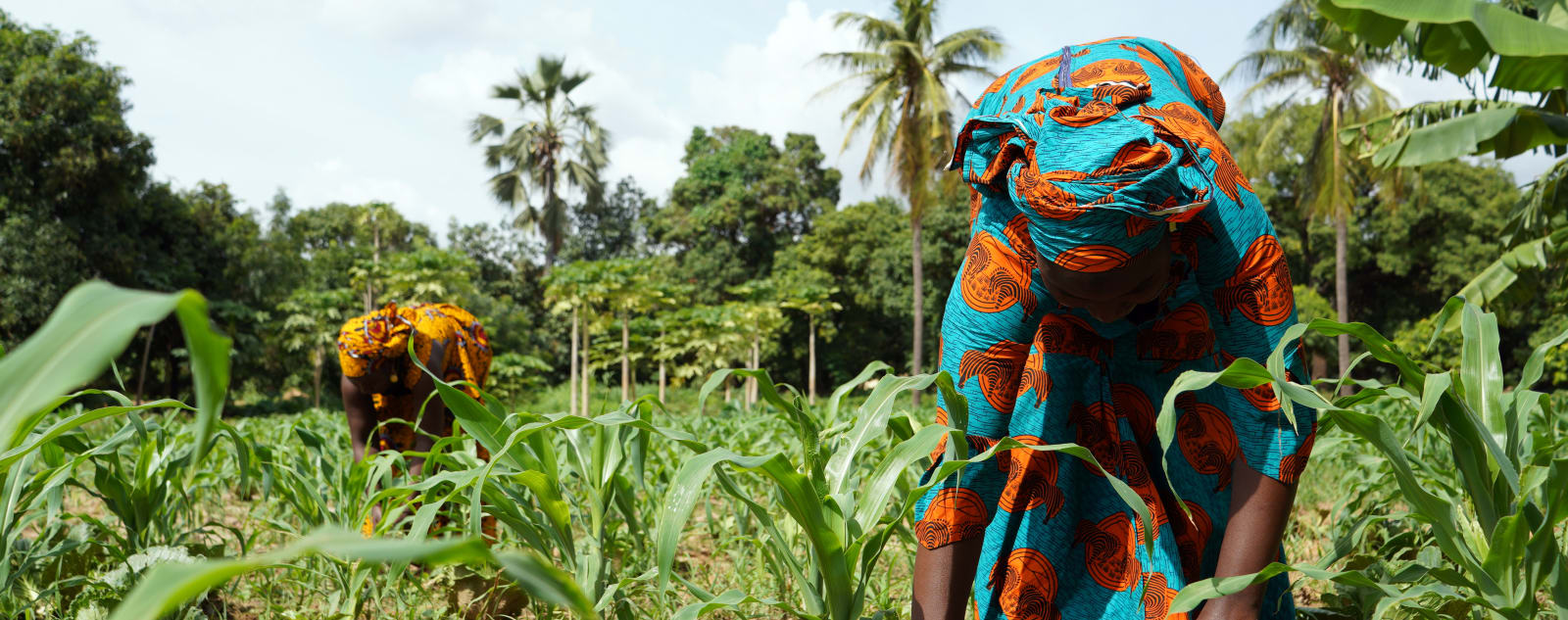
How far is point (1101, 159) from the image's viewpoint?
0.90 m

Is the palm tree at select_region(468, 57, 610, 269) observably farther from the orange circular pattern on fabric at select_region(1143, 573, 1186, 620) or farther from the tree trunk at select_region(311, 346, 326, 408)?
the orange circular pattern on fabric at select_region(1143, 573, 1186, 620)

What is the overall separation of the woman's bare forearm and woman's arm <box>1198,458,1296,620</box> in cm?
33

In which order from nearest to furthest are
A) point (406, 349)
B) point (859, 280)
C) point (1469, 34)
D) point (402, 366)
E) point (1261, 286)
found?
point (1261, 286) < point (1469, 34) < point (406, 349) < point (402, 366) < point (859, 280)

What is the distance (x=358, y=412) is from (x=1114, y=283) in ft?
9.44

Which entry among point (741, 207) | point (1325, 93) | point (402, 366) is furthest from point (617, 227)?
point (402, 366)

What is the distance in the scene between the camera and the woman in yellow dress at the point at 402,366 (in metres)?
2.93

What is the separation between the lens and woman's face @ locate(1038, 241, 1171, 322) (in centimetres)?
94

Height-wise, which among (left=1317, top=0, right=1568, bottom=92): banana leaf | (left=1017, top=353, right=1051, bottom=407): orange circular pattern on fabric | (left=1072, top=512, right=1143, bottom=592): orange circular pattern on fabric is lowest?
(left=1072, top=512, right=1143, bottom=592): orange circular pattern on fabric

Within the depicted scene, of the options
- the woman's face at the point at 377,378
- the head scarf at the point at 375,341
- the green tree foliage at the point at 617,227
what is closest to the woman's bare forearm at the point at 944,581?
the head scarf at the point at 375,341

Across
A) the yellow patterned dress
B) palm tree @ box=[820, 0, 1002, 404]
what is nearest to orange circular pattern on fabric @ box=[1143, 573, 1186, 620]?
the yellow patterned dress

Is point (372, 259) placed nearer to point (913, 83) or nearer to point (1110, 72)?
point (913, 83)

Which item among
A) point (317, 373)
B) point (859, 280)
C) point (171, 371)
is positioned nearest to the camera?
point (171, 371)

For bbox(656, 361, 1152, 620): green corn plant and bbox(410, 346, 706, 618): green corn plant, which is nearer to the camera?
bbox(656, 361, 1152, 620): green corn plant

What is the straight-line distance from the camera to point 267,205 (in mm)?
25250
